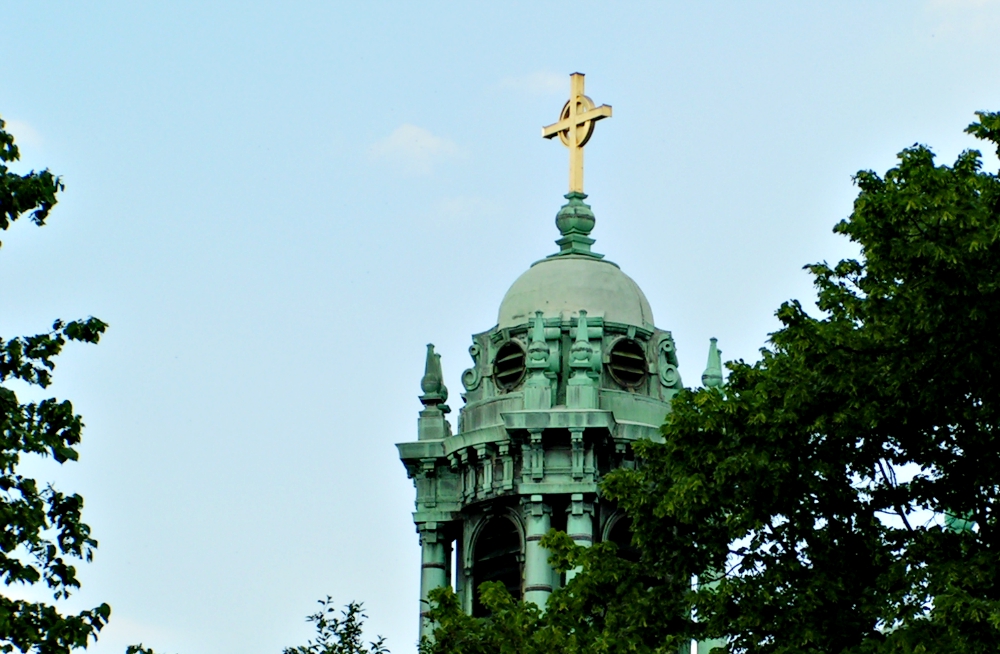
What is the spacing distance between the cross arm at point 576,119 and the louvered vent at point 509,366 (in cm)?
695

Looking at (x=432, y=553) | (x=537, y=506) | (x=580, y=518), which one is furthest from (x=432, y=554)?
(x=580, y=518)

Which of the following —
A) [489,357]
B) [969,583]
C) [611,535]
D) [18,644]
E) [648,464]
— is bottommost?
[18,644]

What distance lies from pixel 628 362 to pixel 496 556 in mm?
5068

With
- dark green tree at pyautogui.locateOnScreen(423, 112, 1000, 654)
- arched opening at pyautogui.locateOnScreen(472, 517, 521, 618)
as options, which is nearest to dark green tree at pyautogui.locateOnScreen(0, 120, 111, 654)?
dark green tree at pyautogui.locateOnScreen(423, 112, 1000, 654)

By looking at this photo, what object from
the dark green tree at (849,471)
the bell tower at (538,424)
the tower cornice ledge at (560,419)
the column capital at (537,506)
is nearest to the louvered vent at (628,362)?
the bell tower at (538,424)

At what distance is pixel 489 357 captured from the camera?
64.1 m

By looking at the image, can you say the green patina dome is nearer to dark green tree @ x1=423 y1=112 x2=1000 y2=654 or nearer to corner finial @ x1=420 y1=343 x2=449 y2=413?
corner finial @ x1=420 y1=343 x2=449 y2=413

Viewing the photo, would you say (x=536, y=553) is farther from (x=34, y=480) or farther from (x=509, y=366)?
(x=34, y=480)

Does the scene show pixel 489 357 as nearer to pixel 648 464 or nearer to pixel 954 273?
pixel 648 464

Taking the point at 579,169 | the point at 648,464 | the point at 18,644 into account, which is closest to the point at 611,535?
the point at 579,169

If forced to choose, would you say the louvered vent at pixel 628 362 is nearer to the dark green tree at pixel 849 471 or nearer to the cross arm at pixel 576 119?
the cross arm at pixel 576 119

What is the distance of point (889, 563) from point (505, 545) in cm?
2072

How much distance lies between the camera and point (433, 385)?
6550cm

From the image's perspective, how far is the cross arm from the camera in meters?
68.1
